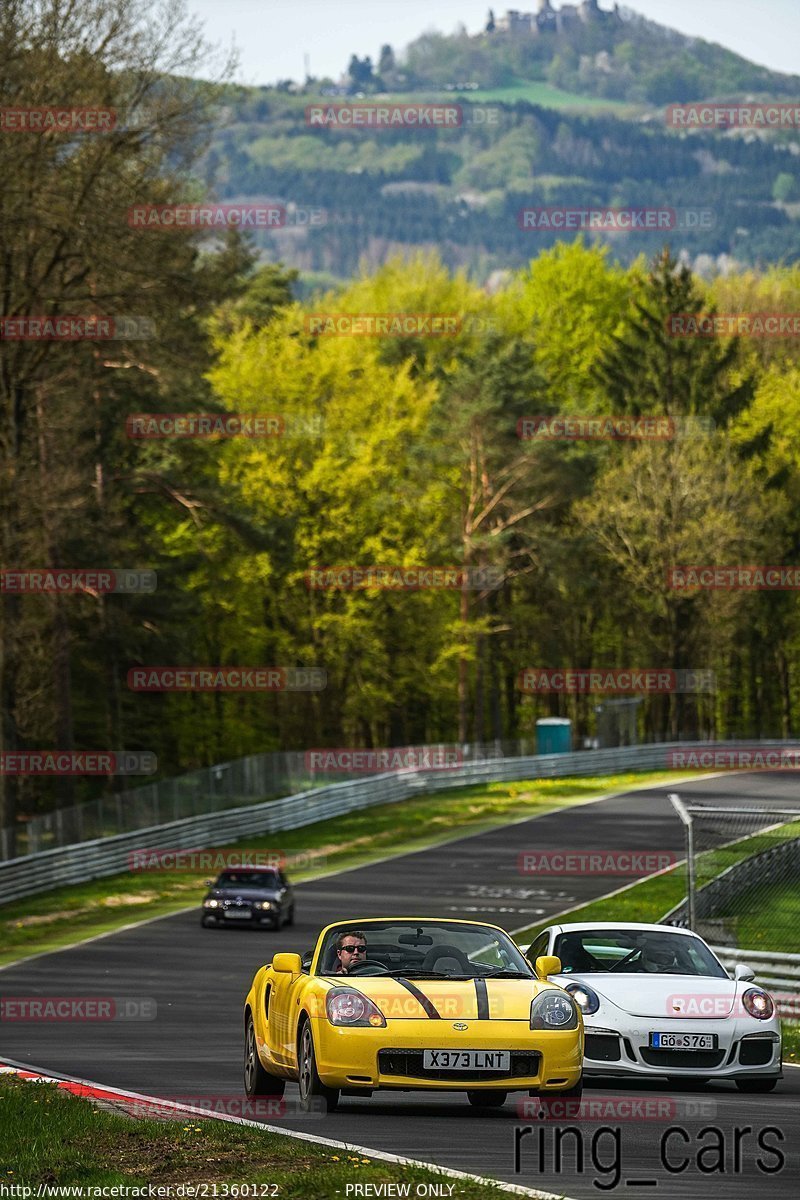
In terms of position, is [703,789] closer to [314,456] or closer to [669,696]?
[314,456]

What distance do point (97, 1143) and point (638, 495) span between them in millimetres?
63654

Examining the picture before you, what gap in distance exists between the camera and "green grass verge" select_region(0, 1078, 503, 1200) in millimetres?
8531

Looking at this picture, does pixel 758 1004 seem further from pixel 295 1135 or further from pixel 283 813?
pixel 283 813

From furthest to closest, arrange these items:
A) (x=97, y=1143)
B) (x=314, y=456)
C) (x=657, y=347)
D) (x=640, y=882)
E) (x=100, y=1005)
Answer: (x=657, y=347)
(x=314, y=456)
(x=640, y=882)
(x=100, y=1005)
(x=97, y=1143)

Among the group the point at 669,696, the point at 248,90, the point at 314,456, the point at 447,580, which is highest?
the point at 248,90

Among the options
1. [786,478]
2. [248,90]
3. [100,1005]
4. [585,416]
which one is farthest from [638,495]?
[100,1005]

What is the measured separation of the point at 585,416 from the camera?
247ft

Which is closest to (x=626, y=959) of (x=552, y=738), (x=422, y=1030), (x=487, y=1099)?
(x=487, y=1099)

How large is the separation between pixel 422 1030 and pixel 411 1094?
2.43 meters

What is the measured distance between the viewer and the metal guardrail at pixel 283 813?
Answer: 3891cm

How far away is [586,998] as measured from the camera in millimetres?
13383

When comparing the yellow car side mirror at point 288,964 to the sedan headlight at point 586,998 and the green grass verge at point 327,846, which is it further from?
the green grass verge at point 327,846

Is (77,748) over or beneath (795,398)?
beneath

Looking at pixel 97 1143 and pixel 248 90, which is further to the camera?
pixel 248 90
